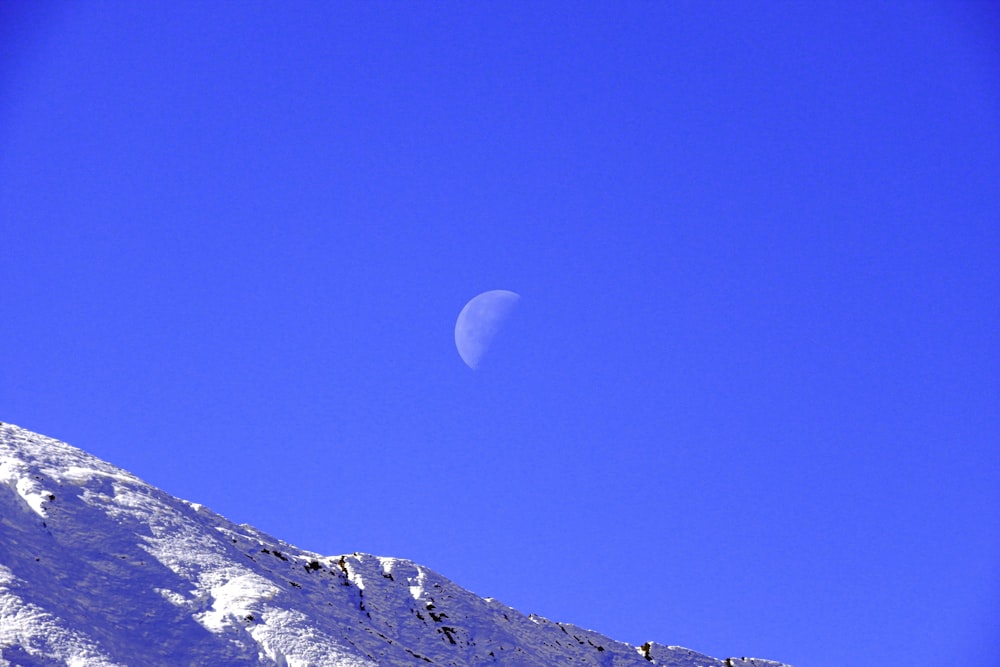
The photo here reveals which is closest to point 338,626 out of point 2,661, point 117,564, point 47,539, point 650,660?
point 117,564

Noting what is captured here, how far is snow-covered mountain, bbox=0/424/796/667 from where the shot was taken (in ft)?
84.2

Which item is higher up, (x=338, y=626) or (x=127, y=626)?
(x=338, y=626)

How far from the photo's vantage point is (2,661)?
2206 cm

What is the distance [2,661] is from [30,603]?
2804 mm

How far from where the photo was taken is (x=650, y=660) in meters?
46.5

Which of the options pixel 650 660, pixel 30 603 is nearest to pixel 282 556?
pixel 30 603

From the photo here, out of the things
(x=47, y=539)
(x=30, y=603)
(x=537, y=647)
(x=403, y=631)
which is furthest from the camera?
(x=537, y=647)

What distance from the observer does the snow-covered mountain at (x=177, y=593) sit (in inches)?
1011

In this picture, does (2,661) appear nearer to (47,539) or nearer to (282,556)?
(47,539)

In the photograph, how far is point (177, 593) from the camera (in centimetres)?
2930

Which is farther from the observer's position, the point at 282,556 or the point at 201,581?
the point at 282,556

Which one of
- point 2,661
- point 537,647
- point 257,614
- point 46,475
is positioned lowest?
point 2,661

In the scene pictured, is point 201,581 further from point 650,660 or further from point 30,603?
point 650,660

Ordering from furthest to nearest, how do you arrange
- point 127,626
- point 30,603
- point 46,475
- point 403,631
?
point 403,631
point 46,475
point 127,626
point 30,603
